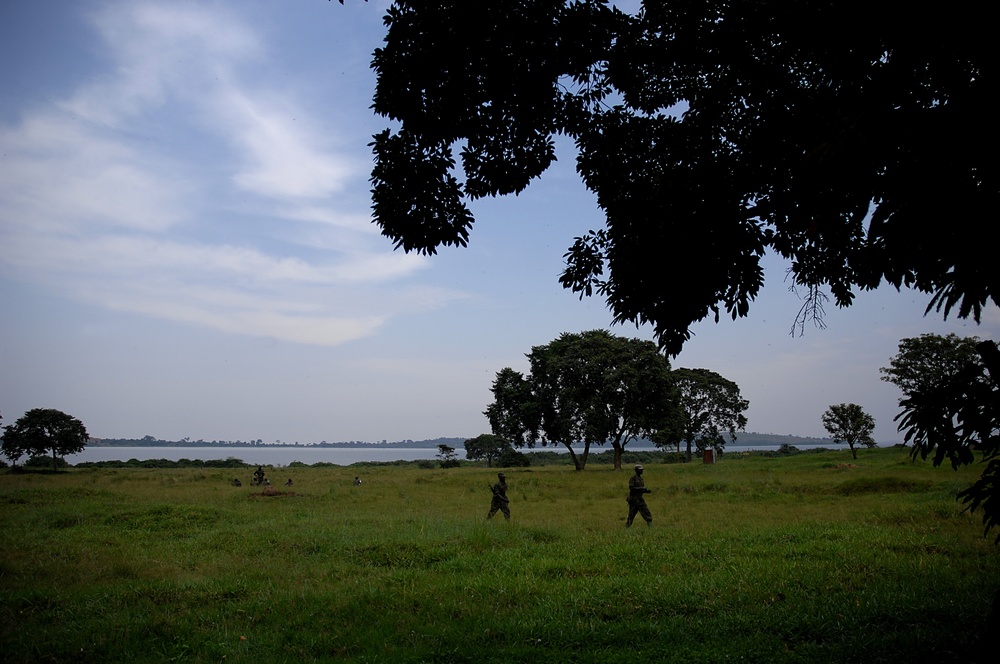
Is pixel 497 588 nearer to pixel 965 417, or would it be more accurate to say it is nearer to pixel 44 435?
pixel 965 417

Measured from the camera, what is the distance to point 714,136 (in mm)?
7078

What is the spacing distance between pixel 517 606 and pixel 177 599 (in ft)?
17.7

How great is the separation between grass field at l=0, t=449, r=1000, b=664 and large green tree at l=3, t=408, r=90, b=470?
38.6m

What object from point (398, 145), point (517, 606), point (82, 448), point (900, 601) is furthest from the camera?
point (82, 448)

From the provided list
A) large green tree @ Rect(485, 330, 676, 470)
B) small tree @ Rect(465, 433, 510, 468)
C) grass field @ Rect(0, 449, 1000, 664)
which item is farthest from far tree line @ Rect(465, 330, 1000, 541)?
small tree @ Rect(465, 433, 510, 468)

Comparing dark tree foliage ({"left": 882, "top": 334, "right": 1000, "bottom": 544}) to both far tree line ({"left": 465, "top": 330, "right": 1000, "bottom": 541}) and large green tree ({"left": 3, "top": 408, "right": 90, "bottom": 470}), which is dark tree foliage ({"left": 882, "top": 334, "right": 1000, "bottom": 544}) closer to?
far tree line ({"left": 465, "top": 330, "right": 1000, "bottom": 541})

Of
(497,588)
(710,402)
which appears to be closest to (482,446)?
(710,402)

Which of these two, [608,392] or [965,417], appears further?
[608,392]

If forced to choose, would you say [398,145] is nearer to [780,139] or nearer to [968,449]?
[780,139]

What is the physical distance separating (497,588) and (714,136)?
727cm

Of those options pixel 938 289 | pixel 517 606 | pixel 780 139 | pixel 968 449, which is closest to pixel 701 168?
pixel 780 139

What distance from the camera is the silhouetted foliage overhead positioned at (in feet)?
13.2

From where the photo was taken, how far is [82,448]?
50.6 metres

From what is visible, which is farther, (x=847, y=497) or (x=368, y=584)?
(x=847, y=497)
